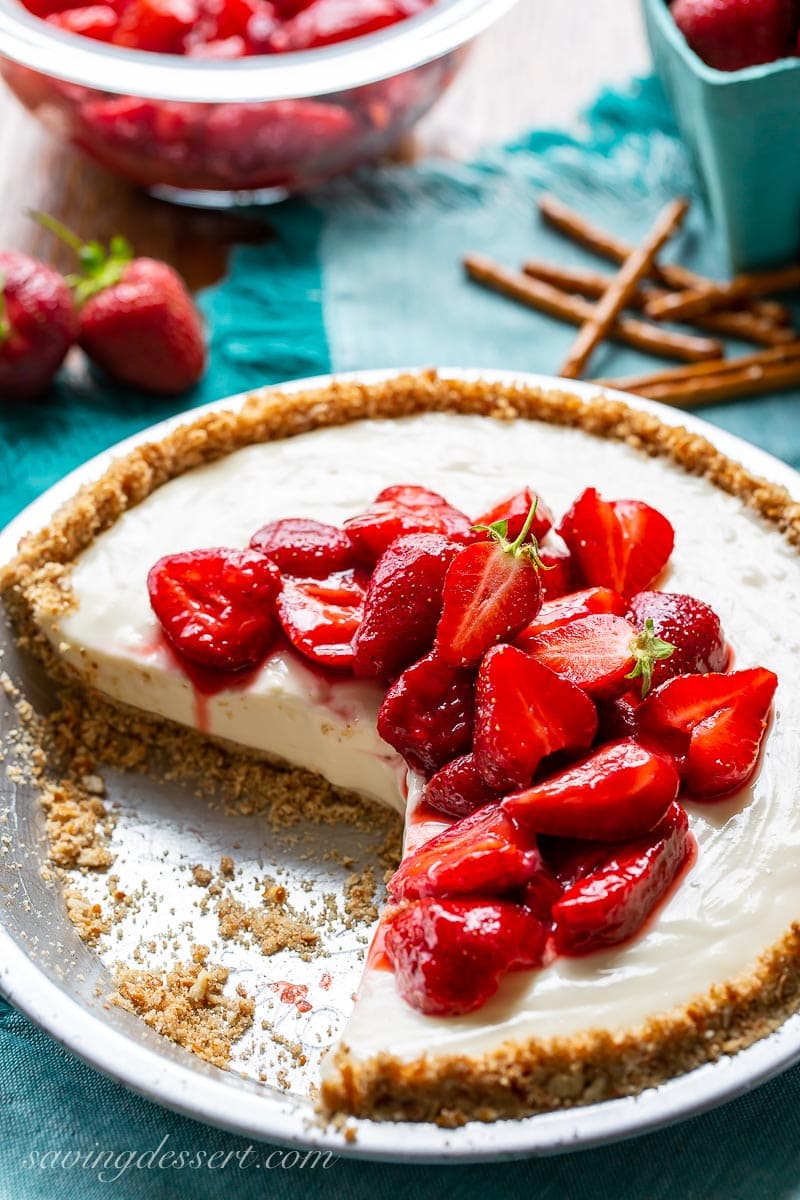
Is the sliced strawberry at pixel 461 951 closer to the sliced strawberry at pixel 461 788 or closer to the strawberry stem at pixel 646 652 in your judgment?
the sliced strawberry at pixel 461 788

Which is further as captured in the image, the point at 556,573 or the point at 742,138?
the point at 742,138

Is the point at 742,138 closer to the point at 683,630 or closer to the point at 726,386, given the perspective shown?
the point at 726,386

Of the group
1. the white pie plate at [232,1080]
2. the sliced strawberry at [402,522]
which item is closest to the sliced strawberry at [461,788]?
the white pie plate at [232,1080]

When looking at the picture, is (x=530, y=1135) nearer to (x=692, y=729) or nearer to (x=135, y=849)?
(x=692, y=729)

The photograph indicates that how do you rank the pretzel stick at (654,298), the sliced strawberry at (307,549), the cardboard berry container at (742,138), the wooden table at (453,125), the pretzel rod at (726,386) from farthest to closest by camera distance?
the wooden table at (453,125)
the pretzel stick at (654,298)
the pretzel rod at (726,386)
the cardboard berry container at (742,138)
the sliced strawberry at (307,549)

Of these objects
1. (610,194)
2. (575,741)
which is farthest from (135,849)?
(610,194)

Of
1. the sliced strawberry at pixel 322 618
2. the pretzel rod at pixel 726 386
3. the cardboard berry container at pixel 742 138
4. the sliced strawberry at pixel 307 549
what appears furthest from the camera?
the pretzel rod at pixel 726 386

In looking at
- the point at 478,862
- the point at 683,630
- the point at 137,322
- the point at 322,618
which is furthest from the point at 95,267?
the point at 478,862
